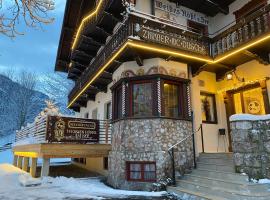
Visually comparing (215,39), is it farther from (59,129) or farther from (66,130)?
(59,129)

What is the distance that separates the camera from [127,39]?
10.2m

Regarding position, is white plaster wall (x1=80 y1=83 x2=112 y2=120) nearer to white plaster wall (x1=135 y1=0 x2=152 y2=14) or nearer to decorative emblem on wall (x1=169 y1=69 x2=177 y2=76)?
decorative emblem on wall (x1=169 y1=69 x2=177 y2=76)

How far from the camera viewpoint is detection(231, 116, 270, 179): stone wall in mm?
7812

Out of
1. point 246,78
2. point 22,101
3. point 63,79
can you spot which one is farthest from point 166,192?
point 63,79

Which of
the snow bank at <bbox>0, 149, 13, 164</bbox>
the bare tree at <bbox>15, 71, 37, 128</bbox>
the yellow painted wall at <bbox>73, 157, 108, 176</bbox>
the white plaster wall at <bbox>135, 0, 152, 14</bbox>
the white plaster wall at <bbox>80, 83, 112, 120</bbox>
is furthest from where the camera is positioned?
the bare tree at <bbox>15, 71, 37, 128</bbox>

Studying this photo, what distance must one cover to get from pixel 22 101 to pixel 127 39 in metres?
34.1

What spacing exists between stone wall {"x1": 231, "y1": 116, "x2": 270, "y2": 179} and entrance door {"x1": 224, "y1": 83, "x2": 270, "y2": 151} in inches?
139

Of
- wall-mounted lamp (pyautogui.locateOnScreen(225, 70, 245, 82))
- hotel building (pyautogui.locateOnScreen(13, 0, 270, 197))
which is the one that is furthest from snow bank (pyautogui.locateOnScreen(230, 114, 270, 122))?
wall-mounted lamp (pyautogui.locateOnScreen(225, 70, 245, 82))

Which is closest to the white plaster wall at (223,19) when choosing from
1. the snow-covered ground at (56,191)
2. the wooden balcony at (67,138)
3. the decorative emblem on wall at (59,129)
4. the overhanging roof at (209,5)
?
the overhanging roof at (209,5)

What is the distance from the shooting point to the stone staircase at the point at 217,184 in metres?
7.31

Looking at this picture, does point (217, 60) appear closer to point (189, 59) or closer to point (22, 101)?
point (189, 59)

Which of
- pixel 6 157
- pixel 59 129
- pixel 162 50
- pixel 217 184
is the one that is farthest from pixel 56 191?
pixel 6 157

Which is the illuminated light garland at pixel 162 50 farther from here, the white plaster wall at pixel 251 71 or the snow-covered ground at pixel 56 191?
the snow-covered ground at pixel 56 191

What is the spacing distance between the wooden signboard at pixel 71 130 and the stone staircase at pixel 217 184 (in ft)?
17.1
